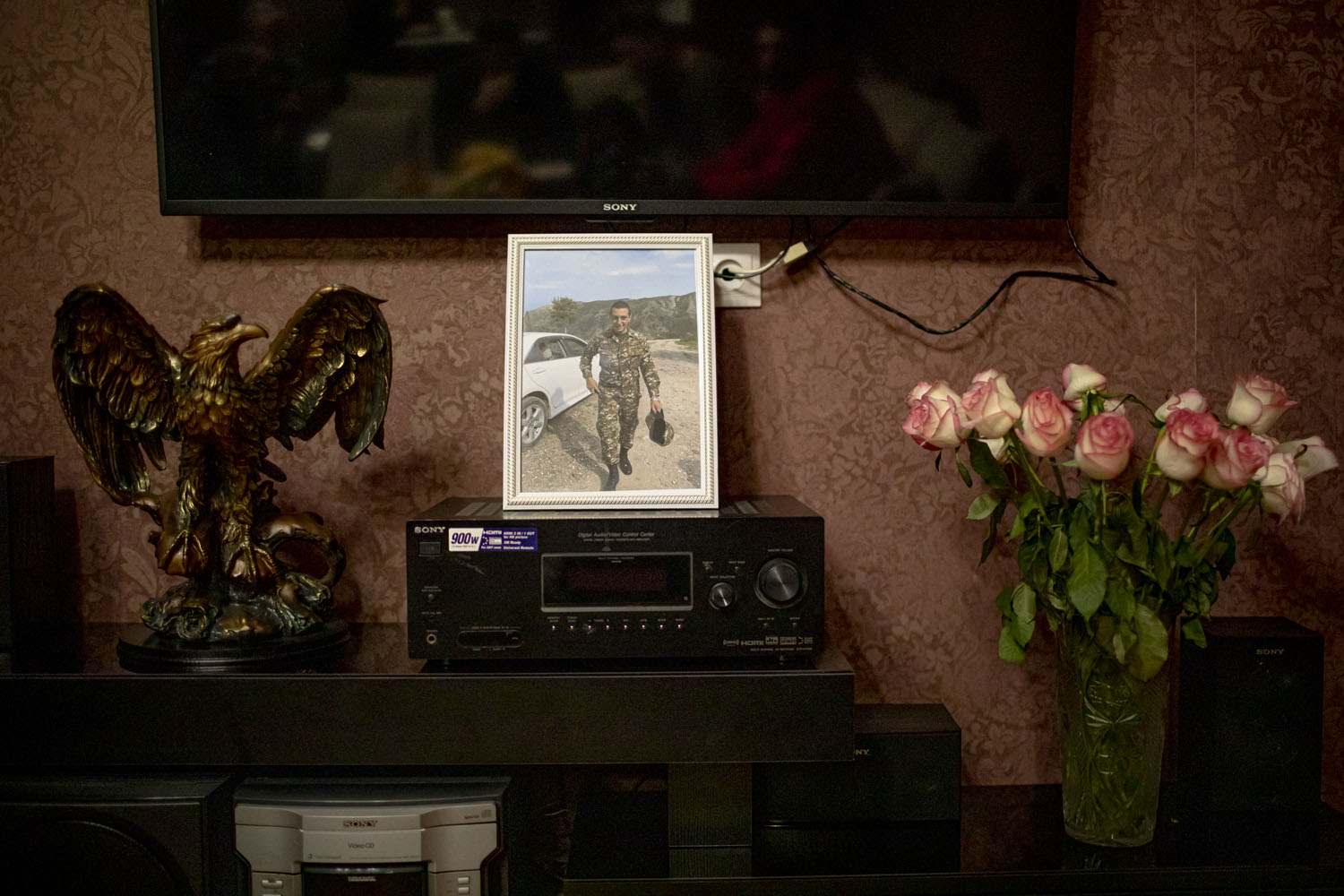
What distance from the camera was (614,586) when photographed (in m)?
1.13

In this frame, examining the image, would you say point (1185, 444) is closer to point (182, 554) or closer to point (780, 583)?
point (780, 583)

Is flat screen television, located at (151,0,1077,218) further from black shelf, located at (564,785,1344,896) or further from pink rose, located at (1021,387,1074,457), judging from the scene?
black shelf, located at (564,785,1344,896)

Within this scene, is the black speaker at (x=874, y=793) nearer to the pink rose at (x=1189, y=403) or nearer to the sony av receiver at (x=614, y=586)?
the sony av receiver at (x=614, y=586)

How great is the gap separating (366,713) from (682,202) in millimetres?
835

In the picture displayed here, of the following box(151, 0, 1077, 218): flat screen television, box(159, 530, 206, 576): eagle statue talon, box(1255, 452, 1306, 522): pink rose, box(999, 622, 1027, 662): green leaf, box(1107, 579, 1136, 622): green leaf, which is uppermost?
box(151, 0, 1077, 218): flat screen television

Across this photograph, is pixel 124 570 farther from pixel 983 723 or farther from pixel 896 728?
pixel 983 723

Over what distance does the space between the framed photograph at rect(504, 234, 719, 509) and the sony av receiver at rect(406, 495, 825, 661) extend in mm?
117

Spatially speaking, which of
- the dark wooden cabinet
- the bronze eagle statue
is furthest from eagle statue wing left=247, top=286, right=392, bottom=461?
the dark wooden cabinet

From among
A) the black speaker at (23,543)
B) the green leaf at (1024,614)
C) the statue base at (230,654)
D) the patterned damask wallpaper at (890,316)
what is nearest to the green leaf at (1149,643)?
the green leaf at (1024,614)

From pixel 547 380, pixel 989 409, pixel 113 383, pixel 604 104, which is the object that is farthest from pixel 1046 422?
pixel 113 383

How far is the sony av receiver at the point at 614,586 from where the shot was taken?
1.12 meters

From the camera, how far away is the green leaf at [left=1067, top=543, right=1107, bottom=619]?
1.13 m

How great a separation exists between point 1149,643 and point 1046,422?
30cm

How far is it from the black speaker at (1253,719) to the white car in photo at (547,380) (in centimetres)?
91
